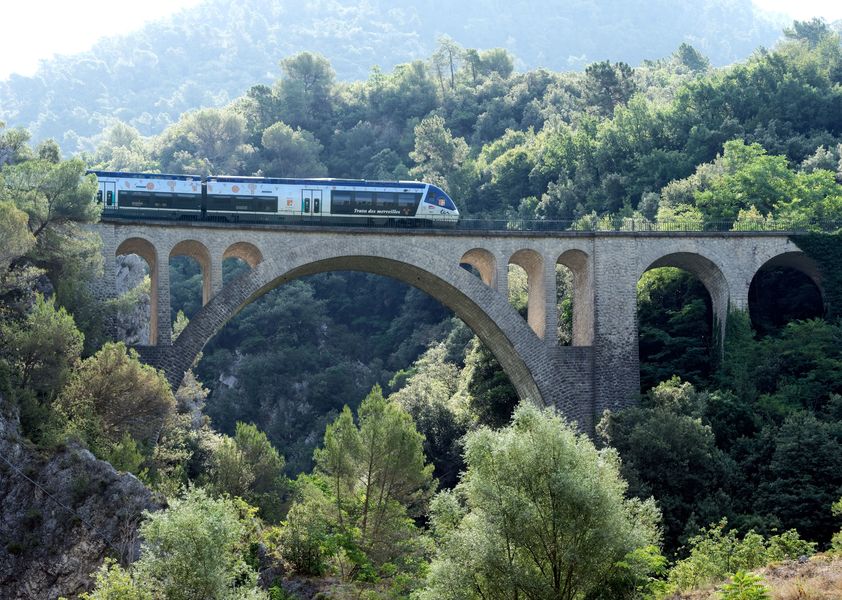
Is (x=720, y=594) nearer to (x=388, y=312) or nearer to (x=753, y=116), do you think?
(x=753, y=116)

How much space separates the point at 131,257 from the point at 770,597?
113ft

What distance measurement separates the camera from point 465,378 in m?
56.6

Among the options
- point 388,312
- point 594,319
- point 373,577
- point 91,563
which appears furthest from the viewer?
point 388,312

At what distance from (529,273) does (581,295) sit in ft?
6.63

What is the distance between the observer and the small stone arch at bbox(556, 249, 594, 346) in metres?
50.2

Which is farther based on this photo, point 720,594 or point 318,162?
point 318,162

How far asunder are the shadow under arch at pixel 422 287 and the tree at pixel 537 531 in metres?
17.1

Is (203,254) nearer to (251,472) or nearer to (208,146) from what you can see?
(251,472)

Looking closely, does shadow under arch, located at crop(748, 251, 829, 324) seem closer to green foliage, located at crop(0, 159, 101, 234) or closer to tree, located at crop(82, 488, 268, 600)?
green foliage, located at crop(0, 159, 101, 234)

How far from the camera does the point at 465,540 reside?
30.7 m

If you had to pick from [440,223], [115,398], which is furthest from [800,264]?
[115,398]

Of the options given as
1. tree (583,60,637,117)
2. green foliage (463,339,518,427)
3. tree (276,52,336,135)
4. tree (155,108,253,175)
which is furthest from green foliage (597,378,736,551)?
tree (276,52,336,135)

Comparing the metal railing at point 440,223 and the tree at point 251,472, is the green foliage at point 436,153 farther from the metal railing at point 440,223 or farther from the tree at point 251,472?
the tree at point 251,472

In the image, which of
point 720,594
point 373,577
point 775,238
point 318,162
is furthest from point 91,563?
point 318,162
